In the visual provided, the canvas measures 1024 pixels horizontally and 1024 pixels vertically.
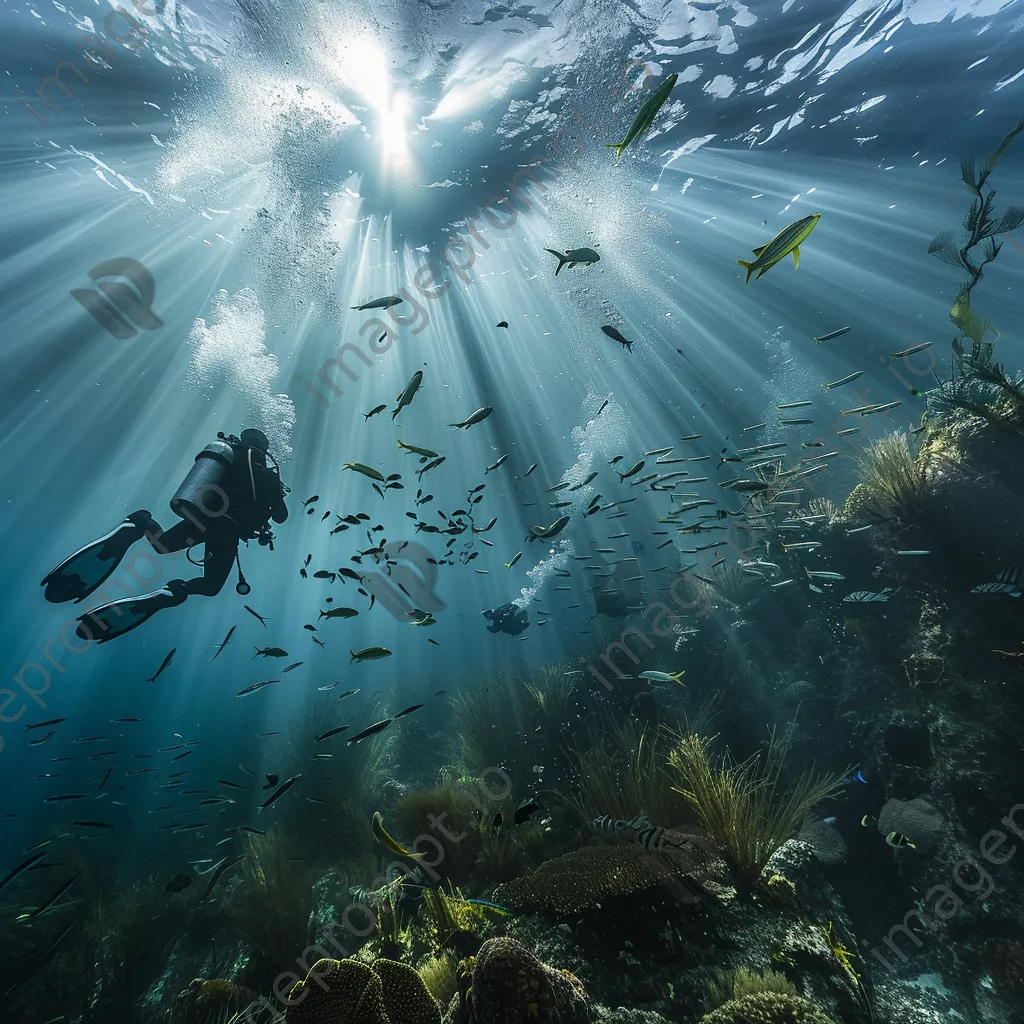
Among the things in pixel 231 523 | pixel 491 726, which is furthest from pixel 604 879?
pixel 231 523

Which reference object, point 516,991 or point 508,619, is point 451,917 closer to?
point 516,991

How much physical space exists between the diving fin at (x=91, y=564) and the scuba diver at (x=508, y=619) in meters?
7.75

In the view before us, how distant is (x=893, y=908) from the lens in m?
4.88

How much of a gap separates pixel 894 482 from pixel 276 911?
416 inches

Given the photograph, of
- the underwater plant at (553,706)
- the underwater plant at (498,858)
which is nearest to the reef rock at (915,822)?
the underwater plant at (498,858)

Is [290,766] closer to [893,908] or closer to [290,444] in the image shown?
[893,908]

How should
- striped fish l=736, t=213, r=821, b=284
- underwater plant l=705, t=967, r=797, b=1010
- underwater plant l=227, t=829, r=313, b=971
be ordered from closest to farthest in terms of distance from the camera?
striped fish l=736, t=213, r=821, b=284, underwater plant l=705, t=967, r=797, b=1010, underwater plant l=227, t=829, r=313, b=971

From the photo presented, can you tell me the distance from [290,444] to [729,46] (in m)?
20.4

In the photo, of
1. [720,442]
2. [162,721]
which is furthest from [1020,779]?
[162,721]

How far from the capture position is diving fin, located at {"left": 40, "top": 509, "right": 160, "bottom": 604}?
21.8 feet

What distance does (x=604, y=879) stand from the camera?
12.0 ft

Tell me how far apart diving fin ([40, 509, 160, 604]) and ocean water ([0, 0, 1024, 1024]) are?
5.38ft
